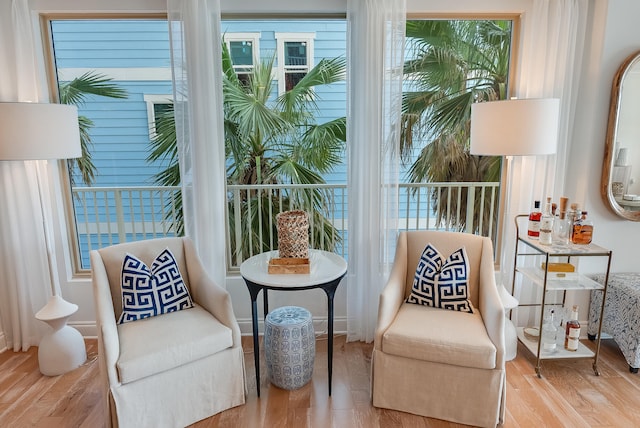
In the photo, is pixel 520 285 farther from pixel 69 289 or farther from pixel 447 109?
pixel 69 289

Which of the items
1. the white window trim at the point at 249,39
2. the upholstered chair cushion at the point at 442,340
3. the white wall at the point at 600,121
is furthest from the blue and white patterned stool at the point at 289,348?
the white wall at the point at 600,121

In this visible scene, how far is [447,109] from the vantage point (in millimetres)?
3043

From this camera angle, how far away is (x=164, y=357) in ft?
6.29

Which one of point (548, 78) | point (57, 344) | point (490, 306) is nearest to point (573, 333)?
point (490, 306)

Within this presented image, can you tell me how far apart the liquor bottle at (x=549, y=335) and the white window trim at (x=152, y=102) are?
9.83 feet

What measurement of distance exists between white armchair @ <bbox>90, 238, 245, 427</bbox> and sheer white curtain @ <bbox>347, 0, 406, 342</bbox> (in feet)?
3.34

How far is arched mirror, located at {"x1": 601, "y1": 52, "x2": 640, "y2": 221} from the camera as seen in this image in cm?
254

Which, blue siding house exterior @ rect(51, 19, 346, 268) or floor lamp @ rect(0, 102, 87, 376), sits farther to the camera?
blue siding house exterior @ rect(51, 19, 346, 268)

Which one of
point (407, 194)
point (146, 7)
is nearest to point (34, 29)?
point (146, 7)

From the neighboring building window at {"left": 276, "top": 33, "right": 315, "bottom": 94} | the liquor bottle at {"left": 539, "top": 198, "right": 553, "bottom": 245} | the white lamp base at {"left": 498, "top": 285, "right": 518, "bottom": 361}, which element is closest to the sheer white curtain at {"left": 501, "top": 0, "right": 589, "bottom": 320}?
the white lamp base at {"left": 498, "top": 285, "right": 518, "bottom": 361}

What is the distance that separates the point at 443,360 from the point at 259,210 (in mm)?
1698

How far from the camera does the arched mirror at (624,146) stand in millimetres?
2545

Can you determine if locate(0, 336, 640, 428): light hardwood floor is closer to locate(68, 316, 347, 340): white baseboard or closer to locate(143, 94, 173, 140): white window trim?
locate(68, 316, 347, 340): white baseboard

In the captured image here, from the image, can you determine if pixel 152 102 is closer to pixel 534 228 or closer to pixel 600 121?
pixel 534 228
